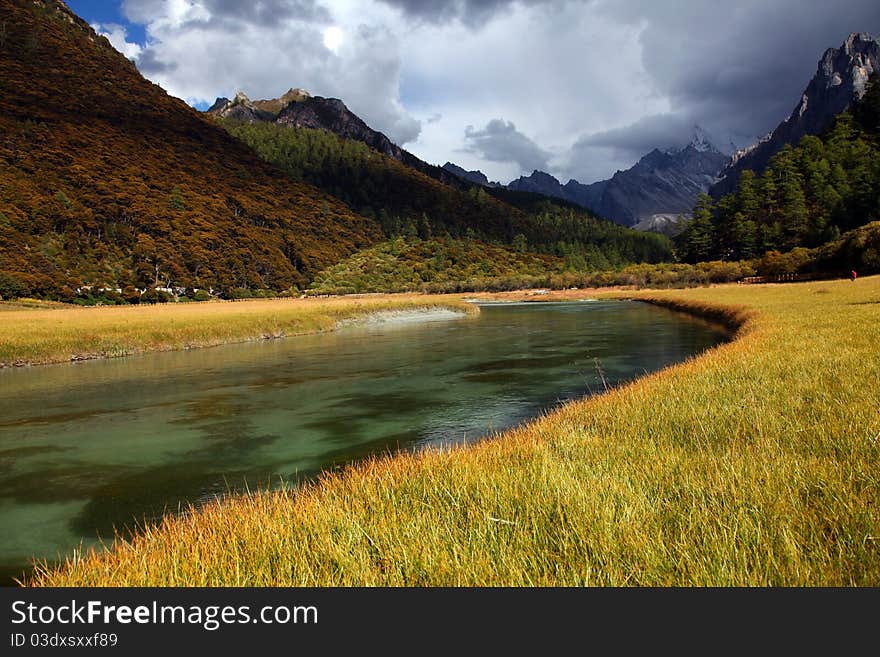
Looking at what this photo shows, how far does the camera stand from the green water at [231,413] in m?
9.74

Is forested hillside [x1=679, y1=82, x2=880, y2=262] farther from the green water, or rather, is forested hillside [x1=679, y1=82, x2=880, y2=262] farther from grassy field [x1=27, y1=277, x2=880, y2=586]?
grassy field [x1=27, y1=277, x2=880, y2=586]

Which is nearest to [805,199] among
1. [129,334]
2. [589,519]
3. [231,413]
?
[129,334]

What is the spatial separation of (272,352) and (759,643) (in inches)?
1229

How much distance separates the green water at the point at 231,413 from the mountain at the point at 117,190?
67488 mm

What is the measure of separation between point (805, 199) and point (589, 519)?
15055 cm

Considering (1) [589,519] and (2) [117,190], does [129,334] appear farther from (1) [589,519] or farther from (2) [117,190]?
(2) [117,190]

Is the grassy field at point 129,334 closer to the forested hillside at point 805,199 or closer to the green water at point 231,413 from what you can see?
the green water at point 231,413

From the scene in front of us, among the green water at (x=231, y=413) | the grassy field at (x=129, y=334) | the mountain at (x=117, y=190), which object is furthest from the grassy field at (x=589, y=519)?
the mountain at (x=117, y=190)

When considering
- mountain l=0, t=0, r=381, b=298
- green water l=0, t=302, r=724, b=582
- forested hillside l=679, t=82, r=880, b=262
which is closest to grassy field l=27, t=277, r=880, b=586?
green water l=0, t=302, r=724, b=582

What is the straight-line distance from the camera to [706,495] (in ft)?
16.2

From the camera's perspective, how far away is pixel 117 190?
114562 mm

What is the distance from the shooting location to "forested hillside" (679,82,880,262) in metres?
107

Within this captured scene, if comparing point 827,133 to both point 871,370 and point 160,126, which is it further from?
point 160,126

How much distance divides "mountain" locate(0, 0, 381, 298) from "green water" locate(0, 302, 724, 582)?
67488 mm
